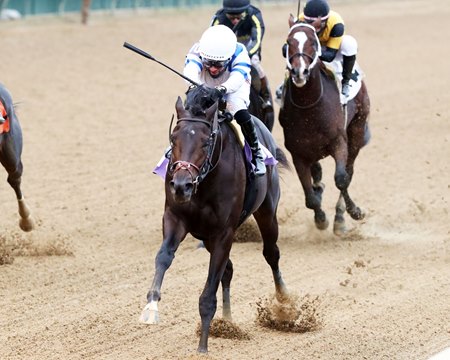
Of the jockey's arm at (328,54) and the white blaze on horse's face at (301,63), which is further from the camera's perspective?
the jockey's arm at (328,54)

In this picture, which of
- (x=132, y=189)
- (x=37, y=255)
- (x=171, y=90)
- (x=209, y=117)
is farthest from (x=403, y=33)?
(x=209, y=117)

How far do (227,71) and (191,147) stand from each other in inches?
44.9

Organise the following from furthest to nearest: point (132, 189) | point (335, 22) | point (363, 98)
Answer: point (132, 189) < point (363, 98) < point (335, 22)

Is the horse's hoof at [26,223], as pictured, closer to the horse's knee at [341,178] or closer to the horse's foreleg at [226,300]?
the horse's knee at [341,178]

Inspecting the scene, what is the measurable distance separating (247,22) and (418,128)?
20.1ft

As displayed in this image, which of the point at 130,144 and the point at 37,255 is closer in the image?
the point at 37,255

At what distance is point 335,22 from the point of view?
10.1m

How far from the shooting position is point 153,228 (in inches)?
428

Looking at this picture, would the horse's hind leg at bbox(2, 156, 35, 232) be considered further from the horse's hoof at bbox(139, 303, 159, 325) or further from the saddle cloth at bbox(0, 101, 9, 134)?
the horse's hoof at bbox(139, 303, 159, 325)

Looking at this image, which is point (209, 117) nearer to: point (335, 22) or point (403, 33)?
point (335, 22)

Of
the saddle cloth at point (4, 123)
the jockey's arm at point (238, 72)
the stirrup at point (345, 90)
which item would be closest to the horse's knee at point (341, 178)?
the stirrup at point (345, 90)

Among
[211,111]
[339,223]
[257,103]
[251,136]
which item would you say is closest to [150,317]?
[211,111]

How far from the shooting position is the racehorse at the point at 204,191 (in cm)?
623

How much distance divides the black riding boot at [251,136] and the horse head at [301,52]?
205 centimetres
